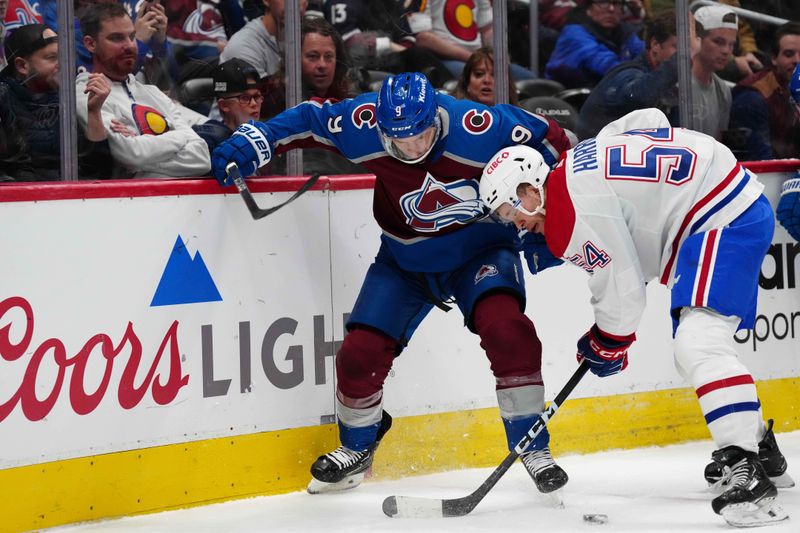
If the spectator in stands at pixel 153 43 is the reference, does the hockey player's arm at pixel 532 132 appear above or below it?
below

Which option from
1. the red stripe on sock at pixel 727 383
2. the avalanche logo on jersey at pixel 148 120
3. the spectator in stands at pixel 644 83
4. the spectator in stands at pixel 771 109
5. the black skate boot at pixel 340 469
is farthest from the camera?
the spectator in stands at pixel 771 109

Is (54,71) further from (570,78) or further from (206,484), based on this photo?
(570,78)

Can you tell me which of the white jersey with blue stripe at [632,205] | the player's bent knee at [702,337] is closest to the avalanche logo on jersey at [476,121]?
the white jersey with blue stripe at [632,205]

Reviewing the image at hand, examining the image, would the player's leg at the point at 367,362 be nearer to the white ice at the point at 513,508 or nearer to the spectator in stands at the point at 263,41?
the white ice at the point at 513,508

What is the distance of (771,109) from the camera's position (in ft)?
15.7

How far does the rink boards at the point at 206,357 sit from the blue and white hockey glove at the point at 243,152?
0.24 feet

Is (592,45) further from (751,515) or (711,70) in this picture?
(751,515)

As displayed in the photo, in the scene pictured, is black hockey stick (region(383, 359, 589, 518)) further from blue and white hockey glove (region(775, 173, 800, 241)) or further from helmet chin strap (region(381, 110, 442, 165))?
blue and white hockey glove (region(775, 173, 800, 241))

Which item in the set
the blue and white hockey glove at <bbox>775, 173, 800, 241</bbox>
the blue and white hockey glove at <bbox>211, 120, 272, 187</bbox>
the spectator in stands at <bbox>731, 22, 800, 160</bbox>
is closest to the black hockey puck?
the blue and white hockey glove at <bbox>211, 120, 272, 187</bbox>

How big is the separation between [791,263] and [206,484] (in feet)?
7.37

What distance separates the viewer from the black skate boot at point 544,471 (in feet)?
10.6

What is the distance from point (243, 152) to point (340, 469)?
3.03 ft

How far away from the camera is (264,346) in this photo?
341 cm

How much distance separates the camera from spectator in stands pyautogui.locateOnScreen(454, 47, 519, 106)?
423 cm
